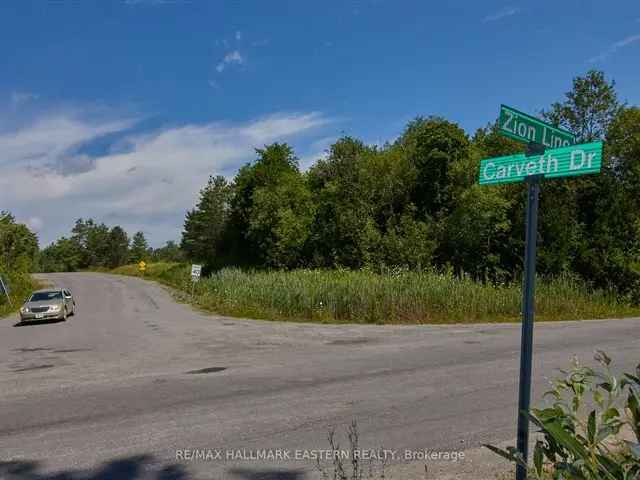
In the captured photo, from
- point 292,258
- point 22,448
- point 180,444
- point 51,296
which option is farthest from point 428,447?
point 292,258

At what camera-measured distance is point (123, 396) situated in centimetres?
820

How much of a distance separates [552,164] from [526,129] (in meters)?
0.27

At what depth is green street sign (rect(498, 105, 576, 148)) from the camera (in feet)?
11.4

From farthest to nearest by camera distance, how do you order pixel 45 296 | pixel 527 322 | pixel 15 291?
pixel 15 291, pixel 45 296, pixel 527 322

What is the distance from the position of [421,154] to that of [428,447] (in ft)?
102

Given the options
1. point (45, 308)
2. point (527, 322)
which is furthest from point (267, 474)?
point (45, 308)

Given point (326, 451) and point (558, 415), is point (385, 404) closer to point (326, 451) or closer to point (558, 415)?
point (326, 451)

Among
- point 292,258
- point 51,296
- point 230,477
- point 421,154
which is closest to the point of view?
point 230,477

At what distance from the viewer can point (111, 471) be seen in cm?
512

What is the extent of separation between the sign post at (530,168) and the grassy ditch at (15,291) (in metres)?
30.1

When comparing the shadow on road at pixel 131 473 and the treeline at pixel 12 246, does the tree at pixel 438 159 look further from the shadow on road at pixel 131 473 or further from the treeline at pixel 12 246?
the treeline at pixel 12 246

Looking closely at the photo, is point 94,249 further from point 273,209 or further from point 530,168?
point 530,168

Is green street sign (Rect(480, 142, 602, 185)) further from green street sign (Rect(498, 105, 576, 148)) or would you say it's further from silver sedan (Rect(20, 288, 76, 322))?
silver sedan (Rect(20, 288, 76, 322))

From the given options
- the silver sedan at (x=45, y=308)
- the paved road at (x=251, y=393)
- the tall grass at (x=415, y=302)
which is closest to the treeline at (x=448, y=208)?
the tall grass at (x=415, y=302)
